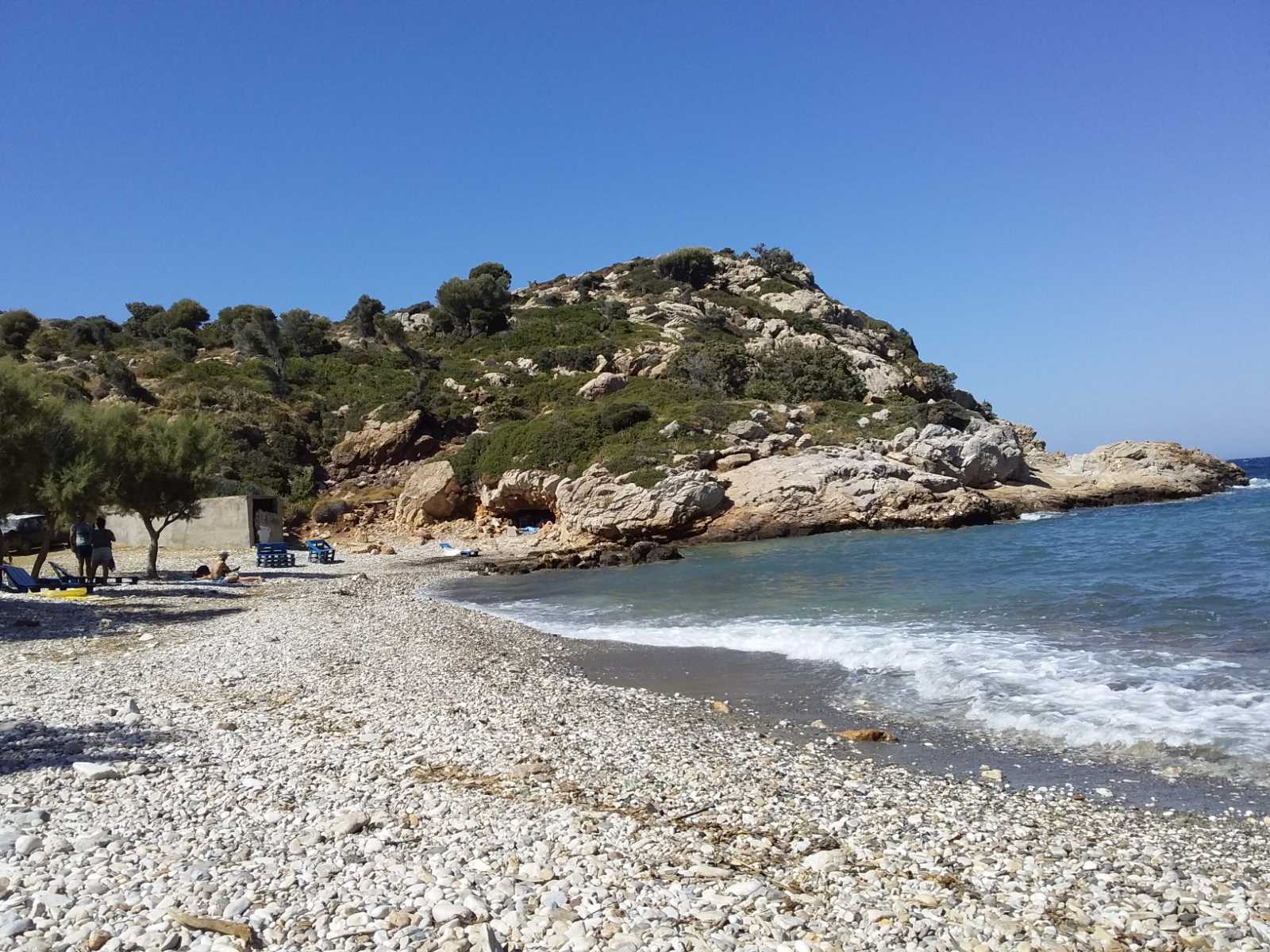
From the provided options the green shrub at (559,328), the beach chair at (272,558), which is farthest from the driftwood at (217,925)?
the green shrub at (559,328)

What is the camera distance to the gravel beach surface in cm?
471

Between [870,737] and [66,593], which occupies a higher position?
[66,593]

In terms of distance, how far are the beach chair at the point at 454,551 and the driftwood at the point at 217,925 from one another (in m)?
34.9

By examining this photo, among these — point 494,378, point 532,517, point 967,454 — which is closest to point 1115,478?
point 967,454

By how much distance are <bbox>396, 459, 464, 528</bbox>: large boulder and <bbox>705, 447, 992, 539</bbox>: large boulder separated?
15893mm

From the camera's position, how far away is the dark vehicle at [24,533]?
32.5 meters

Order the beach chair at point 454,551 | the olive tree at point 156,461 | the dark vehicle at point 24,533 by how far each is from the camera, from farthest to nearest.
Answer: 1. the beach chair at point 454,551
2. the dark vehicle at point 24,533
3. the olive tree at point 156,461

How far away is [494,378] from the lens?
6344 cm

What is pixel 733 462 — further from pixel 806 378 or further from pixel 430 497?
pixel 430 497

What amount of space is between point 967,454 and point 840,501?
9.96 meters

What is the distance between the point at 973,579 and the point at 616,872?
19.6 m

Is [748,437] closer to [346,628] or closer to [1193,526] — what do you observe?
[1193,526]

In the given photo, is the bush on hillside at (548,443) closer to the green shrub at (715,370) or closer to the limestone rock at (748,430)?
the limestone rock at (748,430)

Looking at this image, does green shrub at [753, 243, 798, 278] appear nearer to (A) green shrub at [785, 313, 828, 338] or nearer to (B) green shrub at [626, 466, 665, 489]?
(A) green shrub at [785, 313, 828, 338]
